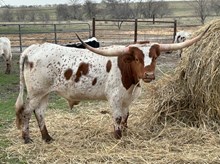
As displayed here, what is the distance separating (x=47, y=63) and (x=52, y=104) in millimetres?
2942

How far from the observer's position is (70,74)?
596 centimetres

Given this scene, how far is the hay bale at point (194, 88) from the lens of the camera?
646cm

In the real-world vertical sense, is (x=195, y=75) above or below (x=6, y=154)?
above

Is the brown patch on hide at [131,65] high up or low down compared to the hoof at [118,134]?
up

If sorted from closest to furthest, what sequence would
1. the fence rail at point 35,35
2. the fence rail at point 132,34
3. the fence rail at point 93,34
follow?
the fence rail at point 132,34, the fence rail at point 93,34, the fence rail at point 35,35

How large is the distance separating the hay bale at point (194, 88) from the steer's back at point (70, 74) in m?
1.37

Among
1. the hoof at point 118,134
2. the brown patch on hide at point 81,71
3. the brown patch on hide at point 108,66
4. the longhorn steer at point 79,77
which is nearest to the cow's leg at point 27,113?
the longhorn steer at point 79,77

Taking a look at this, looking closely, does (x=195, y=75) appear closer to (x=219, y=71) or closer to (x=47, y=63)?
(x=219, y=71)

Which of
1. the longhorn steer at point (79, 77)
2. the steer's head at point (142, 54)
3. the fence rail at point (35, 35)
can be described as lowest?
the fence rail at point (35, 35)

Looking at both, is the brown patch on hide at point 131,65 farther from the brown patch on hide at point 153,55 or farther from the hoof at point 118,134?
the hoof at point 118,134

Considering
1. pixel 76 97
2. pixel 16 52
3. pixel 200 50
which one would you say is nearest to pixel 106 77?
pixel 76 97

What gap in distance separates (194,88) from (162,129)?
846mm

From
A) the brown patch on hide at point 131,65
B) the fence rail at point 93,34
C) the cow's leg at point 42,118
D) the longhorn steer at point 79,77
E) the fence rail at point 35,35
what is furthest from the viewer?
the fence rail at point 35,35

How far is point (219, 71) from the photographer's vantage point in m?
6.37
